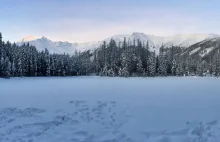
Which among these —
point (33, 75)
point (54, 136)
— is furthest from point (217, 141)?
point (33, 75)

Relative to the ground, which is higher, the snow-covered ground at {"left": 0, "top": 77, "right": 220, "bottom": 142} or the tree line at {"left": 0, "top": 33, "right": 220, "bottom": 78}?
the tree line at {"left": 0, "top": 33, "right": 220, "bottom": 78}

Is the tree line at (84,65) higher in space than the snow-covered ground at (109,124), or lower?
higher

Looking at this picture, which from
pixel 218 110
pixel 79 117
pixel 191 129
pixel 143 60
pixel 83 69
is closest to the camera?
pixel 191 129

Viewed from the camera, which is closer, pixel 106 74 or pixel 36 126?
pixel 36 126

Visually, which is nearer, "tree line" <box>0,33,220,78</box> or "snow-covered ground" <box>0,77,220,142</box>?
"snow-covered ground" <box>0,77,220,142</box>

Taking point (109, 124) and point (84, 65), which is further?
point (84, 65)

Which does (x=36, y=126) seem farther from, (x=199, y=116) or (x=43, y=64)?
(x=43, y=64)

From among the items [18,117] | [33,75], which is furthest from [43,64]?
[18,117]

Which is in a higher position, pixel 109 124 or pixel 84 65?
pixel 84 65

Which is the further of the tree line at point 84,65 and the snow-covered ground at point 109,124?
the tree line at point 84,65

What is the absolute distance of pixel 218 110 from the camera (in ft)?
61.8

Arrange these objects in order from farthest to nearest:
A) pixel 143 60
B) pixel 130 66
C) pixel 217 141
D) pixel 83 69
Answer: pixel 83 69, pixel 143 60, pixel 130 66, pixel 217 141

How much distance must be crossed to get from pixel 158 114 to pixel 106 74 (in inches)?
4909

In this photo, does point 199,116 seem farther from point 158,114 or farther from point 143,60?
point 143,60
